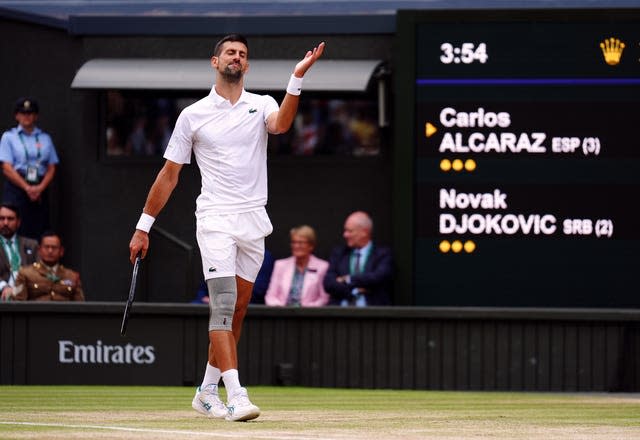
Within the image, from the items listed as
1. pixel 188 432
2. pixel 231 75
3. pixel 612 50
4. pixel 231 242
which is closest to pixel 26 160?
pixel 612 50

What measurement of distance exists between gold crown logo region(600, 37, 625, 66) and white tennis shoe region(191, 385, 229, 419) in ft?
22.7

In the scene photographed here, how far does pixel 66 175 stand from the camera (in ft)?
51.5

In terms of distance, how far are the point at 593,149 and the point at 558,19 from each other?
4.00ft

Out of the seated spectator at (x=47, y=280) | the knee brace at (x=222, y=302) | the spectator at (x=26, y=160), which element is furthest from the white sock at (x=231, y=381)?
the spectator at (x=26, y=160)

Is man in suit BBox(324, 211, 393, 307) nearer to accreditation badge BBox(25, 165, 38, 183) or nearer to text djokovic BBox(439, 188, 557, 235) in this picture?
text djokovic BBox(439, 188, 557, 235)

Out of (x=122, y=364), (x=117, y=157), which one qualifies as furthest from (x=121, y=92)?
(x=122, y=364)

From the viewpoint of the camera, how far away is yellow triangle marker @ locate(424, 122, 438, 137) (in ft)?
46.9

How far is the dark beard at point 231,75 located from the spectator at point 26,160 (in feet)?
22.4

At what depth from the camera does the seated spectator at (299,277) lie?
46.3 feet

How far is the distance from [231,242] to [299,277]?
5.87 metres

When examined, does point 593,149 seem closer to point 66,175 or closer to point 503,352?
point 503,352

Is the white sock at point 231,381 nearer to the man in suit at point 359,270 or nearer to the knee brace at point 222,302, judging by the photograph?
the knee brace at point 222,302

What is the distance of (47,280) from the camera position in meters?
14.0

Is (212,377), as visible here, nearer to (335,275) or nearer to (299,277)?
(335,275)
